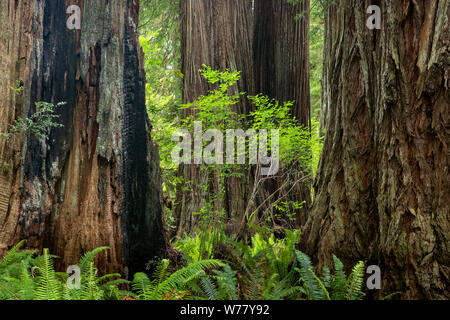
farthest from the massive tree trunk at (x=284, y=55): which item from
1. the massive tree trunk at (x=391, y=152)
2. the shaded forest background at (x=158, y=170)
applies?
the massive tree trunk at (x=391, y=152)

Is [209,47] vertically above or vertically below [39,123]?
above

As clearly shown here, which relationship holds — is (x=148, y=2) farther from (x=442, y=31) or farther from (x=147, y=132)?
(x=442, y=31)

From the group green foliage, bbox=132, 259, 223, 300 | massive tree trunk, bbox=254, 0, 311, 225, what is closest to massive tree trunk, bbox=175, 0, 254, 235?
massive tree trunk, bbox=254, 0, 311, 225

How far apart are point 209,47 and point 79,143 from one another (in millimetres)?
4191

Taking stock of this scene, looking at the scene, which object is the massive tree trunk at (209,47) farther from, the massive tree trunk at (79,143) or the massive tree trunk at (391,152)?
the massive tree trunk at (391,152)

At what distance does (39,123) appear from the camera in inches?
120

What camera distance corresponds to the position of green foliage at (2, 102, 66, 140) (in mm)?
2941

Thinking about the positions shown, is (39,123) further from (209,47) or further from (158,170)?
(209,47)

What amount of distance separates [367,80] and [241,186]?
3309 millimetres

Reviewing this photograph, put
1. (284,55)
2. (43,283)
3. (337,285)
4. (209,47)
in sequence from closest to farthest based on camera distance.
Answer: (43,283)
(337,285)
(209,47)
(284,55)

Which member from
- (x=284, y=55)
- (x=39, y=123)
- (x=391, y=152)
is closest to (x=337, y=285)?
(x=391, y=152)

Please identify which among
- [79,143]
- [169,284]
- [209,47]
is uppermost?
[209,47]

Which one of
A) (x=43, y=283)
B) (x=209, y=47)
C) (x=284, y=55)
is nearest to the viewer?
(x=43, y=283)
